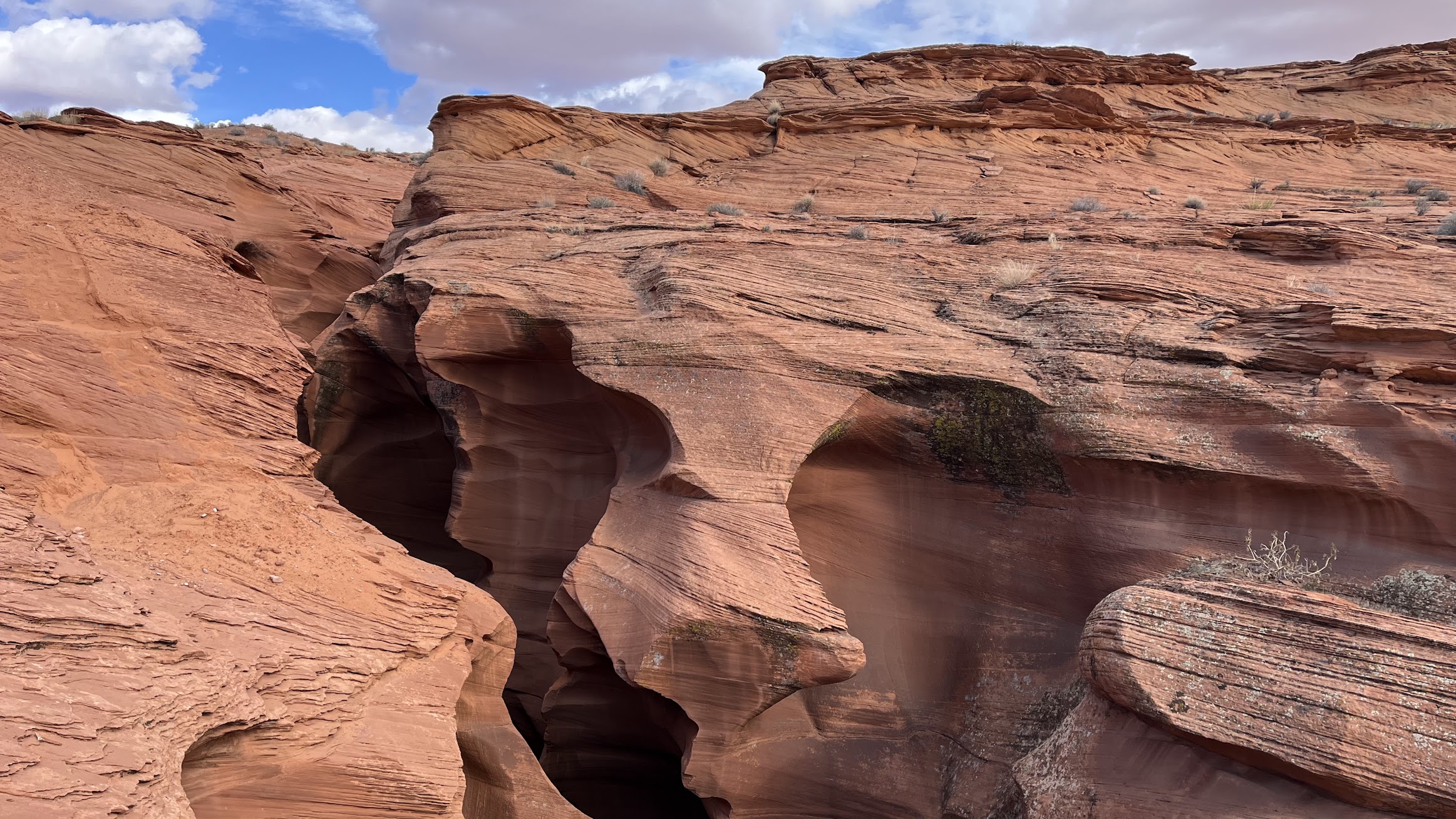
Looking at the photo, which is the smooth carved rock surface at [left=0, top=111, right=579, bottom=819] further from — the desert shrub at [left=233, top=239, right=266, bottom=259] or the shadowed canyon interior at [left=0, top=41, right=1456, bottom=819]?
the desert shrub at [left=233, top=239, right=266, bottom=259]

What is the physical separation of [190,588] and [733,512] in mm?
4898

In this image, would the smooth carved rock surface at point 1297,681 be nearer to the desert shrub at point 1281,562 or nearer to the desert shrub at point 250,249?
the desert shrub at point 1281,562

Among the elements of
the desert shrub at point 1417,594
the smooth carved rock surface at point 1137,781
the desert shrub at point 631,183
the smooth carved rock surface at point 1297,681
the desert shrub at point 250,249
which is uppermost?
the desert shrub at point 631,183

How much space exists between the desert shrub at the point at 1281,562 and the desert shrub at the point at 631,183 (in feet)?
40.4

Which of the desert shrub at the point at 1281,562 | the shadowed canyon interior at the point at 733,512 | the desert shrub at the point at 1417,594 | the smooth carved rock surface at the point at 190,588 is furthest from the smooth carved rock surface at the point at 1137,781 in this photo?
the smooth carved rock surface at the point at 190,588

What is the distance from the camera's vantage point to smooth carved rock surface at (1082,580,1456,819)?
620cm

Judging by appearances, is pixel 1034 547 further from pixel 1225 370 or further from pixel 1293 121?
pixel 1293 121

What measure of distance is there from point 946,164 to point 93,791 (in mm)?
17783

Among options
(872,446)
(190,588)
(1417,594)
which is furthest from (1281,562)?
(190,588)

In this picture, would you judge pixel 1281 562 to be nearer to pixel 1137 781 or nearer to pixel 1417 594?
pixel 1417 594

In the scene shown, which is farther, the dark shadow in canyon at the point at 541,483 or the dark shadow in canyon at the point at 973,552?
the dark shadow in canyon at the point at 541,483

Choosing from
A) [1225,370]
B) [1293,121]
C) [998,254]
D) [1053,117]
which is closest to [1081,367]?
[1225,370]

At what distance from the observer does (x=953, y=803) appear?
9.05 meters

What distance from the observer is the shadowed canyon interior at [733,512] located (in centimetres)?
625
